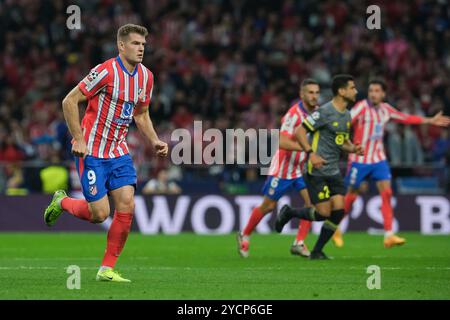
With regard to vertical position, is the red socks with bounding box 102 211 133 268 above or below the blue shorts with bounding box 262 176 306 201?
below

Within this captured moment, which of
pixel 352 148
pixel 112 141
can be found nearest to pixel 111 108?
pixel 112 141

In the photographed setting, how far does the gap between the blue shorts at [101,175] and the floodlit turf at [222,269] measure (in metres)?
0.90

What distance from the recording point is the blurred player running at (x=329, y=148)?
12414 mm

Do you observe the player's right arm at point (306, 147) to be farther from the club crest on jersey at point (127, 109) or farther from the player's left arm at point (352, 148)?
the club crest on jersey at point (127, 109)

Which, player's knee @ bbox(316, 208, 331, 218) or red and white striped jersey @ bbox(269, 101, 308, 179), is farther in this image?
red and white striped jersey @ bbox(269, 101, 308, 179)

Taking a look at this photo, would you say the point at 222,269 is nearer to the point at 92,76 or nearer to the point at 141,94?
the point at 141,94

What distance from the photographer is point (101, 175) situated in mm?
9609

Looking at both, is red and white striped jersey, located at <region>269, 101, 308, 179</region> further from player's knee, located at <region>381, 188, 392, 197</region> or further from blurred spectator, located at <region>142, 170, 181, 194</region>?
blurred spectator, located at <region>142, 170, 181, 194</region>

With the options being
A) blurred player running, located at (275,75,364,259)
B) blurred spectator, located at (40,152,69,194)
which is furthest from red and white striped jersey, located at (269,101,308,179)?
blurred spectator, located at (40,152,69,194)

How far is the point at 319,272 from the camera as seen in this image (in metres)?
10.8

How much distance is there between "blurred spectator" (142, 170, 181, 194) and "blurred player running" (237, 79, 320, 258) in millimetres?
6199

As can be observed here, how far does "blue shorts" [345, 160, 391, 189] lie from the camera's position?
15.4m

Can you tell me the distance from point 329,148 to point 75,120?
4.14 metres

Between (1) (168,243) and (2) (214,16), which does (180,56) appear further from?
(1) (168,243)
